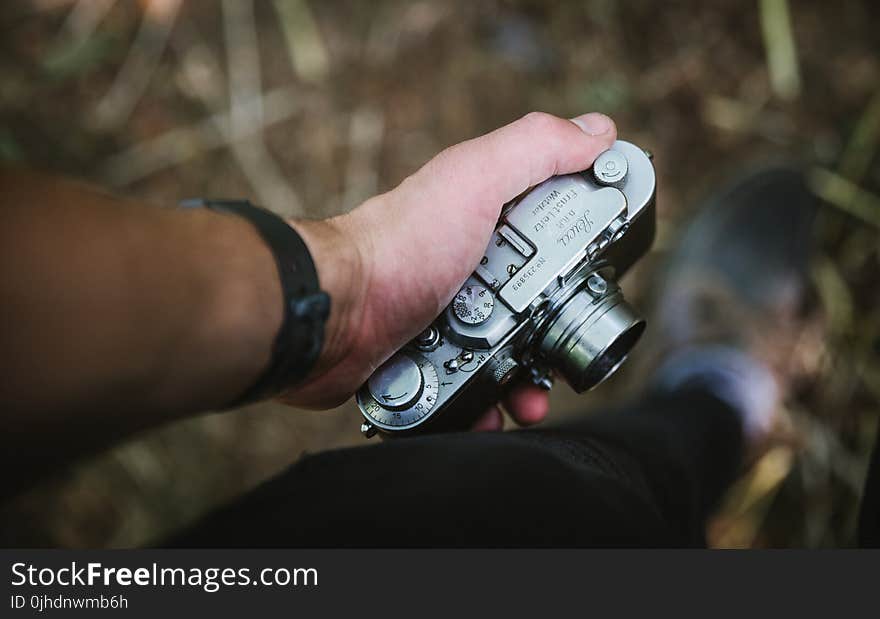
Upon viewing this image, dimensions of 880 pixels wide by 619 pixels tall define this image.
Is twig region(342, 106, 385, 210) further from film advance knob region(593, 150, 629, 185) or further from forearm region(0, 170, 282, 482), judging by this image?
forearm region(0, 170, 282, 482)

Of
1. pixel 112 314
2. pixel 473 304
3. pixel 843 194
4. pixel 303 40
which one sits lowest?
pixel 112 314

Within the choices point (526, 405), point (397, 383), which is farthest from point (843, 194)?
point (397, 383)

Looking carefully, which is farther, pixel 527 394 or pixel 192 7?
pixel 192 7

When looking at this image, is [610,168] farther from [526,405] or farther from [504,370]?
[526,405]

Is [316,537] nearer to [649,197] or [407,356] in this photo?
[407,356]

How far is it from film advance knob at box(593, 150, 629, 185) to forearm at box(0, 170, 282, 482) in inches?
14.7

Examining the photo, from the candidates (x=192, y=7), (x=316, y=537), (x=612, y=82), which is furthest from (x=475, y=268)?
(x=192, y=7)

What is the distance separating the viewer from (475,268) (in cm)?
75

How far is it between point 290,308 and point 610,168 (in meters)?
0.37

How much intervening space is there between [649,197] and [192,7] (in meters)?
1.12

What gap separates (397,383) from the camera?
2.41ft

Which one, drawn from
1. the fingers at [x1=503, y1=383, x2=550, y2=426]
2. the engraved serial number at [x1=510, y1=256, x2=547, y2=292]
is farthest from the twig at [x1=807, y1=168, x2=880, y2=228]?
the engraved serial number at [x1=510, y1=256, x2=547, y2=292]

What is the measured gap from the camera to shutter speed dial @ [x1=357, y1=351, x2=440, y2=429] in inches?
28.7

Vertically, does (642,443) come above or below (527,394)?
below
